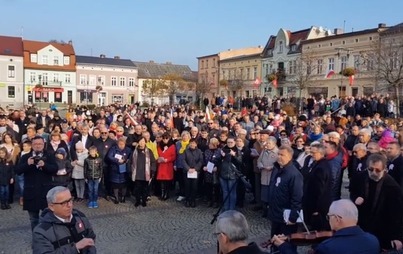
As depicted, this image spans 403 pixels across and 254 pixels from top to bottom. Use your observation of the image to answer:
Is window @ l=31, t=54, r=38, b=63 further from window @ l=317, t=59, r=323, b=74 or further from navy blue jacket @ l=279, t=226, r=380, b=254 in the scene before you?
navy blue jacket @ l=279, t=226, r=380, b=254

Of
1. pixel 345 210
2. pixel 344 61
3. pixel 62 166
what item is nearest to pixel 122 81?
pixel 344 61

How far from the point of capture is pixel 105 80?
71.8 m

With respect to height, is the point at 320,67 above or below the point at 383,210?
above

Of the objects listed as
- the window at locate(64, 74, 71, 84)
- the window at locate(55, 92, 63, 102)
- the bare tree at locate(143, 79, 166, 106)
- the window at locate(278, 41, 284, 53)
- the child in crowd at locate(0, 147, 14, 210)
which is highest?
the window at locate(278, 41, 284, 53)

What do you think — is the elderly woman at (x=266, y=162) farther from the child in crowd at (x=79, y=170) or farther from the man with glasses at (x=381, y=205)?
Answer: the child in crowd at (x=79, y=170)

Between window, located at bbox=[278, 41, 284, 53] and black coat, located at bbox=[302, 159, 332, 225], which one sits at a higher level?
window, located at bbox=[278, 41, 284, 53]

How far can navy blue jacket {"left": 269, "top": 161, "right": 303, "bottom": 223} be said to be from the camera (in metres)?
5.60

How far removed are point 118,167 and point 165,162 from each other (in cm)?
119

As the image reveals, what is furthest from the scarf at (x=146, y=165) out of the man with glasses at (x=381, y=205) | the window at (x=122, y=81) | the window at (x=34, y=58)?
the window at (x=122, y=81)

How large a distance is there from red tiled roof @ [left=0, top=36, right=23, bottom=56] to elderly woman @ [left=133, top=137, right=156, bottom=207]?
5866cm

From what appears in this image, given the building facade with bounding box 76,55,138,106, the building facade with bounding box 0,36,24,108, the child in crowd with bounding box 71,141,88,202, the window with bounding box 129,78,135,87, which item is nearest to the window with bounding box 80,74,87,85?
the building facade with bounding box 76,55,138,106

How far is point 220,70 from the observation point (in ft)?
225

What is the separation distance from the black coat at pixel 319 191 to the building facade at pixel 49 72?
6114 centimetres

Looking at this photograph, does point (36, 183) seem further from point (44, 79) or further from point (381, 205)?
point (44, 79)
